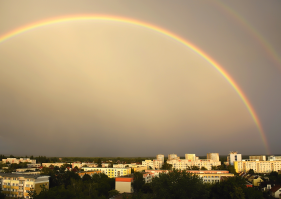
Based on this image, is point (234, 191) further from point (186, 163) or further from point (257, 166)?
point (186, 163)

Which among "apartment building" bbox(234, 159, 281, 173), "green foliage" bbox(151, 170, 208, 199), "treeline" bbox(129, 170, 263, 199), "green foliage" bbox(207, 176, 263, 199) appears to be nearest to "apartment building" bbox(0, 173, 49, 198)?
"treeline" bbox(129, 170, 263, 199)

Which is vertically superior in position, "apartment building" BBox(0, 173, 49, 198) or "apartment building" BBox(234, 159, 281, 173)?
"apartment building" BBox(0, 173, 49, 198)

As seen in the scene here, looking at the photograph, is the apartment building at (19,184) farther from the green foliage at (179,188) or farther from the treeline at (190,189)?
the green foliage at (179,188)

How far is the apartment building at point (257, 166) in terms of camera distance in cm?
5344

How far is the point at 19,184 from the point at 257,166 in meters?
50.3

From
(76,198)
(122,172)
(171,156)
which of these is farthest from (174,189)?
(171,156)

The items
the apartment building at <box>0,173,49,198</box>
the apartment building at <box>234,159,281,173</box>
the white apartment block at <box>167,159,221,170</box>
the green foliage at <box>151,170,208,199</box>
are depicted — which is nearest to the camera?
the green foliage at <box>151,170,208,199</box>

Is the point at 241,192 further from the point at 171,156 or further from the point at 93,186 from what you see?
the point at 171,156

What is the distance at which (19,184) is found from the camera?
22203mm

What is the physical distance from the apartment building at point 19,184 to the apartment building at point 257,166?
146 ft

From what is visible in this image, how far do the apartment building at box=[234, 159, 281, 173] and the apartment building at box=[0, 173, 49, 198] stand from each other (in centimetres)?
4458

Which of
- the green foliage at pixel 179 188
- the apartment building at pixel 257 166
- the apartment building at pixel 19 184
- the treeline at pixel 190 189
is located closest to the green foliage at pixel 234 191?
the treeline at pixel 190 189

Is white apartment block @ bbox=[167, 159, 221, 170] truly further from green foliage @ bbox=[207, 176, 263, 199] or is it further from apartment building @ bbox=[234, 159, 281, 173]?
green foliage @ bbox=[207, 176, 263, 199]

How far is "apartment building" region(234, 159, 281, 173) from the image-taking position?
53438 millimetres
